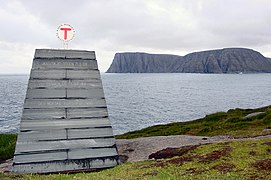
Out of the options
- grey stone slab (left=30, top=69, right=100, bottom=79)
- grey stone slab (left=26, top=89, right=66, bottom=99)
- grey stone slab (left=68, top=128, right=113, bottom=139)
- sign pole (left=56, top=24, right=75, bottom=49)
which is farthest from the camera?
sign pole (left=56, top=24, right=75, bottom=49)

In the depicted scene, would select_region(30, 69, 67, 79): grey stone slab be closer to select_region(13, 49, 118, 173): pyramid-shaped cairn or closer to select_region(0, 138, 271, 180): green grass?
select_region(13, 49, 118, 173): pyramid-shaped cairn

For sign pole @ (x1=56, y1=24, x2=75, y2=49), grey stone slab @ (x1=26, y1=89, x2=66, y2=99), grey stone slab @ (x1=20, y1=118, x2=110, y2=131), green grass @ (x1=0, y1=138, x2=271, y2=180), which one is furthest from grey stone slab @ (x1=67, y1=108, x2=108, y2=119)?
sign pole @ (x1=56, y1=24, x2=75, y2=49)

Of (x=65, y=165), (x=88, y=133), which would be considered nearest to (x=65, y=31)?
(x=88, y=133)

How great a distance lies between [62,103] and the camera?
60.1 feet

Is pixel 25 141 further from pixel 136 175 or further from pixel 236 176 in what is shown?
pixel 236 176

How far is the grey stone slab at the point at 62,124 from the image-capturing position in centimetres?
1695

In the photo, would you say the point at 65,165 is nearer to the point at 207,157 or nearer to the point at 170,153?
the point at 170,153

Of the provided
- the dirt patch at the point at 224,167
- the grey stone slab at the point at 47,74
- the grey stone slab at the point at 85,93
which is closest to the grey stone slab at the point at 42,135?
the grey stone slab at the point at 85,93

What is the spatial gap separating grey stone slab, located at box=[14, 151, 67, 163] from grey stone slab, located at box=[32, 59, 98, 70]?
6.47m

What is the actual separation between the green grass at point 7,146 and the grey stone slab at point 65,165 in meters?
12.6

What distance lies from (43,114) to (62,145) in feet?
7.75

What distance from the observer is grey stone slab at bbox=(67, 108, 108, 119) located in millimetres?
17980

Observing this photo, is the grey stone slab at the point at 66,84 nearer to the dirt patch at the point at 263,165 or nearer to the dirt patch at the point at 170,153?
the dirt patch at the point at 170,153

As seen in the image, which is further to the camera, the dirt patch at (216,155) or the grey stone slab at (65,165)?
the grey stone slab at (65,165)
